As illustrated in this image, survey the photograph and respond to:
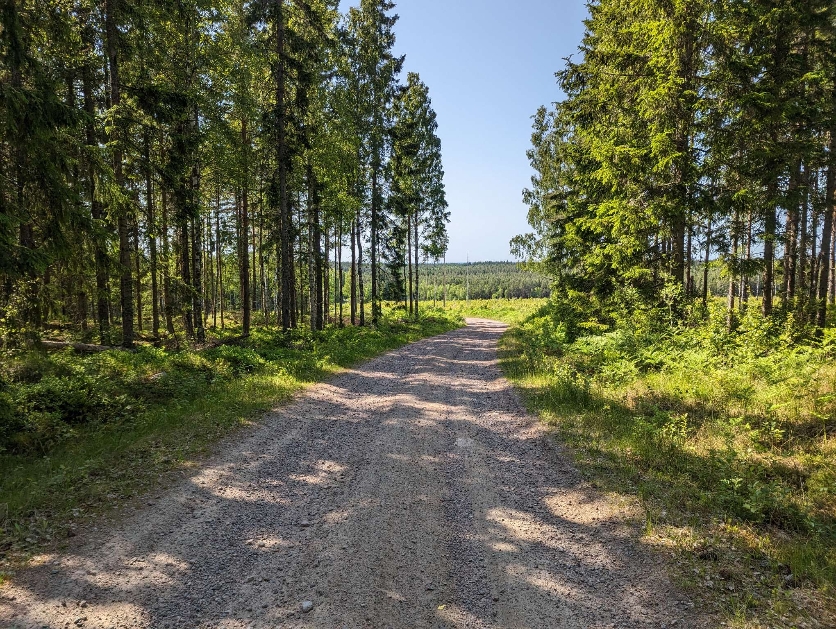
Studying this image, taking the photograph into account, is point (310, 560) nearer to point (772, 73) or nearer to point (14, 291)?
point (14, 291)

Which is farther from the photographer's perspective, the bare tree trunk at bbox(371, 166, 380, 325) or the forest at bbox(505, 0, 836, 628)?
the bare tree trunk at bbox(371, 166, 380, 325)

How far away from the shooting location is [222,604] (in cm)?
338

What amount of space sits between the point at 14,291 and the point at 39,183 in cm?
430

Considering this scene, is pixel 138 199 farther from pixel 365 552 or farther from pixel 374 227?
pixel 365 552

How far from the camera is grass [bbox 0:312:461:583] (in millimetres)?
4680

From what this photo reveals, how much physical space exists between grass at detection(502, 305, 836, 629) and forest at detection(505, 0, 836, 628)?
3 cm

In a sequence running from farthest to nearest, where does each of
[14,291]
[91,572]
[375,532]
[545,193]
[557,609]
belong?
1. [545,193]
2. [14,291]
3. [375,532]
4. [91,572]
5. [557,609]

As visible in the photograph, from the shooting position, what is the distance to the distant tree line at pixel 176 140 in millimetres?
7355

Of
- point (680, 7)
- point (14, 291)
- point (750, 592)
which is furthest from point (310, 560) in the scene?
point (680, 7)

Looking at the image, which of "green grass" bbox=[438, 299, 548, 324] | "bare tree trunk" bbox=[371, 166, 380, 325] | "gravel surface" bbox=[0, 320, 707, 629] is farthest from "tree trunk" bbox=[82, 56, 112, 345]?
"green grass" bbox=[438, 299, 548, 324]

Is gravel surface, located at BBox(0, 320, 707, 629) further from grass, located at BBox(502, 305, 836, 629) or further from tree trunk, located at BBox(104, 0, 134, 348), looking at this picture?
tree trunk, located at BBox(104, 0, 134, 348)

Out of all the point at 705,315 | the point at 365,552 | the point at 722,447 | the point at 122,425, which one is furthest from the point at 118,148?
the point at 705,315

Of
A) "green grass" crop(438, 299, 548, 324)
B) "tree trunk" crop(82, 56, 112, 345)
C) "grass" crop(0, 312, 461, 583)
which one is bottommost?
"green grass" crop(438, 299, 548, 324)

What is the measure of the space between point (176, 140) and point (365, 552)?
41.4ft
